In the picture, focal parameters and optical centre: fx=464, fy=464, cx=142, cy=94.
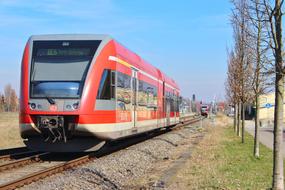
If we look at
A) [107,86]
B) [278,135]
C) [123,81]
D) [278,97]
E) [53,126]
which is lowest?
[53,126]

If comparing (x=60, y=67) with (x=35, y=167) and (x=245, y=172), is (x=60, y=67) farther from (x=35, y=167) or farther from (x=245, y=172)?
(x=245, y=172)

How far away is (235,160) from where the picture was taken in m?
14.2

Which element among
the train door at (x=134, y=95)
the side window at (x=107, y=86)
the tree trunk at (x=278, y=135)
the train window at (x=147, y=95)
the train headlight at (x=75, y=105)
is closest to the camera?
the tree trunk at (x=278, y=135)

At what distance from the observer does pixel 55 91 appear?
13422 mm

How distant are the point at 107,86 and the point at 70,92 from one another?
1.34 metres

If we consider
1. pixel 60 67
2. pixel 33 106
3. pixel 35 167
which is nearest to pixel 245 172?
pixel 35 167

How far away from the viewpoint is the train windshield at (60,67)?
44.0 ft

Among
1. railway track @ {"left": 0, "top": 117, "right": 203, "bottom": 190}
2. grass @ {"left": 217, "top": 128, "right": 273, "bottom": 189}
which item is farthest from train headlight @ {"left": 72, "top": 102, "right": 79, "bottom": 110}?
grass @ {"left": 217, "top": 128, "right": 273, "bottom": 189}

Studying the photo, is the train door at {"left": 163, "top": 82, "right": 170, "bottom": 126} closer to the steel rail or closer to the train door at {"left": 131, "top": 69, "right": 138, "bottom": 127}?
the train door at {"left": 131, "top": 69, "right": 138, "bottom": 127}

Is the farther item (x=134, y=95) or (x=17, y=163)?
(x=134, y=95)

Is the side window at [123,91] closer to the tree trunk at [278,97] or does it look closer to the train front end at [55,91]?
the train front end at [55,91]

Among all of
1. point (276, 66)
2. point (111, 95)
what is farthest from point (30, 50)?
point (276, 66)

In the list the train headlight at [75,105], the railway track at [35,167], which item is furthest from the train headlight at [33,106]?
the railway track at [35,167]

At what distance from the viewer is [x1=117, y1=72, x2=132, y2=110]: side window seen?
1522 centimetres
